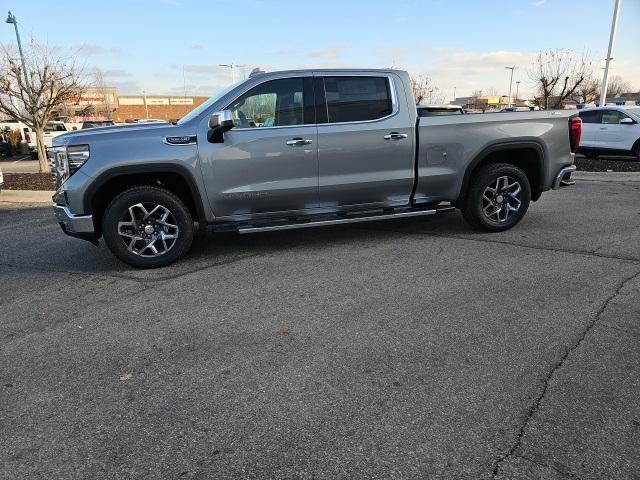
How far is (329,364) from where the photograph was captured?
321 centimetres

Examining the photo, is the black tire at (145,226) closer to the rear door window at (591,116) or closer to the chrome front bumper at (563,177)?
the chrome front bumper at (563,177)

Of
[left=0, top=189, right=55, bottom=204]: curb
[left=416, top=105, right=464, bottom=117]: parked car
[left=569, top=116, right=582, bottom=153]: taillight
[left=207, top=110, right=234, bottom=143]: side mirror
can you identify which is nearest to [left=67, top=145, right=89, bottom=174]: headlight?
[left=207, top=110, right=234, bottom=143]: side mirror

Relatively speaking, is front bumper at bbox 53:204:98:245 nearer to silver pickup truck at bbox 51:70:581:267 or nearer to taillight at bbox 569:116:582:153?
silver pickup truck at bbox 51:70:581:267

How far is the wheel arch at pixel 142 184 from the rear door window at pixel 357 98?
169 cm

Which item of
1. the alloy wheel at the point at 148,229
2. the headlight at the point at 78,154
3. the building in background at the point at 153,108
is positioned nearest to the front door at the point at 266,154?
the alloy wheel at the point at 148,229

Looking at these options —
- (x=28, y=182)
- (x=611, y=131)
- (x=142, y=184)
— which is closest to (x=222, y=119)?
(x=142, y=184)

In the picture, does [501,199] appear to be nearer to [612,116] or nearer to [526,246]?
[526,246]

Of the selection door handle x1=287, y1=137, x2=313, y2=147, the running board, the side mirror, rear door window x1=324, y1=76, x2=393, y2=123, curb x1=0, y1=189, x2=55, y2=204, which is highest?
rear door window x1=324, y1=76, x2=393, y2=123

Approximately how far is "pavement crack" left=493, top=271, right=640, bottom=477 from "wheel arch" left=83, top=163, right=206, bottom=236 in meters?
3.65

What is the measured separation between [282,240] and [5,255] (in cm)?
344

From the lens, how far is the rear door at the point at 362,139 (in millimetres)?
5469

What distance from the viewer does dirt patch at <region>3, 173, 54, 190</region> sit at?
1259cm

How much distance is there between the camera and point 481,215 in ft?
20.4

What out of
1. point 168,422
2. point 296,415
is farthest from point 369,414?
point 168,422
